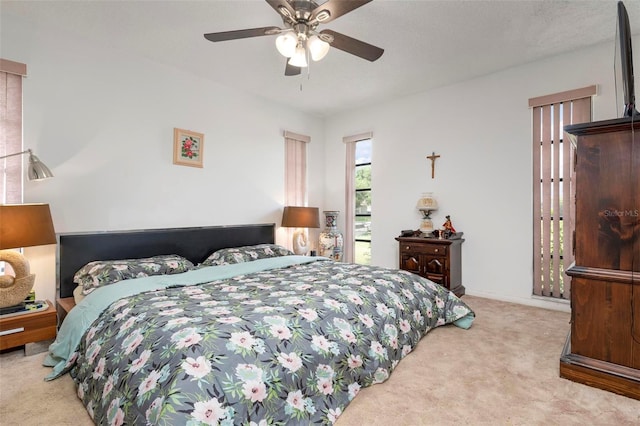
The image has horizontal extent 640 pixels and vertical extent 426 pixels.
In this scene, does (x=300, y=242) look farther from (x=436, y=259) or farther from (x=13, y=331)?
(x=13, y=331)

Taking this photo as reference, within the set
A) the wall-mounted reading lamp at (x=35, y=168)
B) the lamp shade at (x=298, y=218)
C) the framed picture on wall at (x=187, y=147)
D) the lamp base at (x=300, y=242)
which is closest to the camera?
the wall-mounted reading lamp at (x=35, y=168)

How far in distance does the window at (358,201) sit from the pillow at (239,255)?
1.60 metres

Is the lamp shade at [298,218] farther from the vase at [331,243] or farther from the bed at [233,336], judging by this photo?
the bed at [233,336]

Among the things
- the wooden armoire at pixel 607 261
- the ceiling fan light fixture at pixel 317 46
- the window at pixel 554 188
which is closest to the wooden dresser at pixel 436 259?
the window at pixel 554 188

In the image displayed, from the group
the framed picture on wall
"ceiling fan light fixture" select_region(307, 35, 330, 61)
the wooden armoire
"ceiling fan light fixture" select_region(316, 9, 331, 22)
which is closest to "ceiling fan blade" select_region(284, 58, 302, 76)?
"ceiling fan light fixture" select_region(307, 35, 330, 61)

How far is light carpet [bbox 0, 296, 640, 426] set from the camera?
165cm

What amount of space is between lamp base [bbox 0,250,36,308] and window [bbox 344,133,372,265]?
12.4ft

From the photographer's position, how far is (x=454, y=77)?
12.6 feet

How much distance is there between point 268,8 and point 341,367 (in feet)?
8.52

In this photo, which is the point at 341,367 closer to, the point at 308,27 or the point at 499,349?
the point at 499,349

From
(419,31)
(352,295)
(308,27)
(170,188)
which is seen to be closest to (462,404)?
(352,295)

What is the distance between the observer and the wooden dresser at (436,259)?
3.71m

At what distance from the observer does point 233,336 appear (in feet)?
4.91

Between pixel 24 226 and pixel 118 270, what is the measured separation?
26.9 inches
